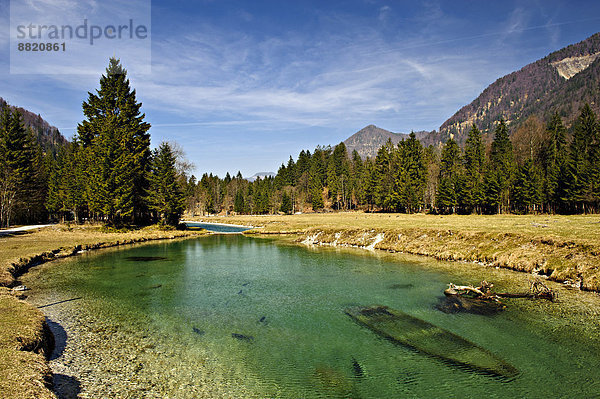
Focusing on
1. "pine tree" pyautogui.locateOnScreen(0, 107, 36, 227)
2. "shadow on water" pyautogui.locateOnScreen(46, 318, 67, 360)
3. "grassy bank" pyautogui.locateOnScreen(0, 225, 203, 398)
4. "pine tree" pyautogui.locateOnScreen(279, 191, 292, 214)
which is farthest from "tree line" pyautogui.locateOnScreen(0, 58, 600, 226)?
"shadow on water" pyautogui.locateOnScreen(46, 318, 67, 360)

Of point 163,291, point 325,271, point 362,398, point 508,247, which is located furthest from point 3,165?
point 508,247

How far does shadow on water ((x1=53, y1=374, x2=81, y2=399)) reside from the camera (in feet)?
27.4

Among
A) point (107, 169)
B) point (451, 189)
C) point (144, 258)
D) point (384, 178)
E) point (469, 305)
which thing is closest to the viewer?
point (469, 305)

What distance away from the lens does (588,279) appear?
59.0 ft

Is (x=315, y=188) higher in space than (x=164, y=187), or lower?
higher

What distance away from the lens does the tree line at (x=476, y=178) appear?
194 ft

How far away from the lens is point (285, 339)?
12.9m

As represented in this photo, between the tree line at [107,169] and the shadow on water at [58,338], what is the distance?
1526 inches

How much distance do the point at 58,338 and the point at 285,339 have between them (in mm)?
9125

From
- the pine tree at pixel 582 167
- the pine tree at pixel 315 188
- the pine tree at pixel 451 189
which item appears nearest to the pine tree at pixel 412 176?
the pine tree at pixel 451 189

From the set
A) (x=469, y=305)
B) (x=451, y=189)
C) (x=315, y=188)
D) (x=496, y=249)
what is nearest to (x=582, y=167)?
(x=451, y=189)

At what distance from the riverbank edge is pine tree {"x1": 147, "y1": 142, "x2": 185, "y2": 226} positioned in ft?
88.0

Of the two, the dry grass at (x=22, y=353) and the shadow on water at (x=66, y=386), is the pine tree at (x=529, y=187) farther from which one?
the dry grass at (x=22, y=353)

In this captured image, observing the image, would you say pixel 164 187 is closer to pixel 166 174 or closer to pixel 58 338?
pixel 166 174
